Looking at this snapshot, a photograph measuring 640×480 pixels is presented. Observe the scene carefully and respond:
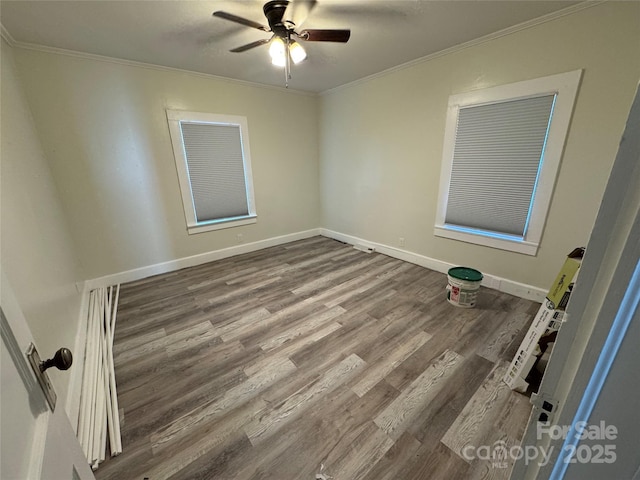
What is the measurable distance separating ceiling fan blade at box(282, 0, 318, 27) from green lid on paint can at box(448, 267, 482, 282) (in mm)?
2698

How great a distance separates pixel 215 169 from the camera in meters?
3.69

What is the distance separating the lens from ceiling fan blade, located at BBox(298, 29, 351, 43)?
1893 mm

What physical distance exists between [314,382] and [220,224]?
2.91 m

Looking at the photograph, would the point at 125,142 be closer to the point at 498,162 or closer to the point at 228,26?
the point at 228,26

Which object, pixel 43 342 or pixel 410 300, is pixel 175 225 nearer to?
pixel 43 342

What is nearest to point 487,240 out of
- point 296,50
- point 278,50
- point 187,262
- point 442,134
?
point 442,134

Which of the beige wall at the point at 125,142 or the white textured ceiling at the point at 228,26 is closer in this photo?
the white textured ceiling at the point at 228,26

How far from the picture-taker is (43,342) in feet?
4.47

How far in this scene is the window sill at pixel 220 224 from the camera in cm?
368

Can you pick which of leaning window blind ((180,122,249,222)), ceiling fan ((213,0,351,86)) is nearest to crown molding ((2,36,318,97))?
leaning window blind ((180,122,249,222))

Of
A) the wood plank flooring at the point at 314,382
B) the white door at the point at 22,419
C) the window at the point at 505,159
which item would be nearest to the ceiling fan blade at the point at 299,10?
the window at the point at 505,159

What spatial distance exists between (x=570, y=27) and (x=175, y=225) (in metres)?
4.63

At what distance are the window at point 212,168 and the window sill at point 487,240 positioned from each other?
2941mm

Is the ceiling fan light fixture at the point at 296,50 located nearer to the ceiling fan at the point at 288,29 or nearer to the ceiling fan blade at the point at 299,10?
the ceiling fan at the point at 288,29
